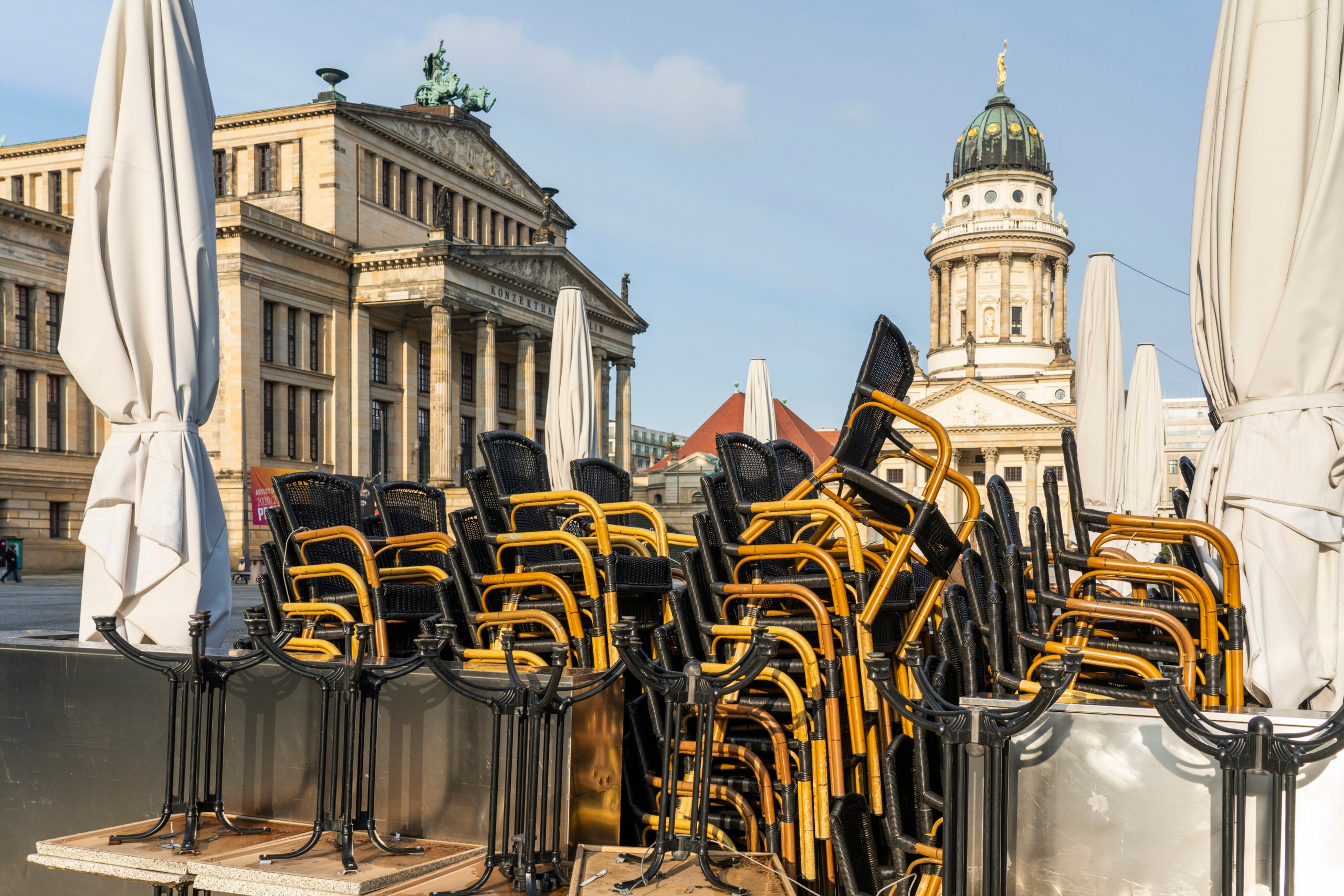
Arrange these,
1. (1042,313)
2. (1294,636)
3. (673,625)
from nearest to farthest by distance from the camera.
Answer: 1. (1294,636)
2. (673,625)
3. (1042,313)

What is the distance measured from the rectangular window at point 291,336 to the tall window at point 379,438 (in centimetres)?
492

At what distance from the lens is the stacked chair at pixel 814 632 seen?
116 inches

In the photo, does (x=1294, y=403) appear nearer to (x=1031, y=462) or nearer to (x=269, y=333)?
(x=269, y=333)

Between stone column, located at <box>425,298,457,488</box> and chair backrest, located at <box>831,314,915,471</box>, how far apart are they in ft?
135

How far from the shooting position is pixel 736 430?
70312 millimetres

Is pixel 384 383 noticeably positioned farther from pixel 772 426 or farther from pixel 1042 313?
pixel 1042 313

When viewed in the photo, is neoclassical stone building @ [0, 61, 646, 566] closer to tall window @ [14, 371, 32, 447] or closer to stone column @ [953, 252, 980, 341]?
tall window @ [14, 371, 32, 447]

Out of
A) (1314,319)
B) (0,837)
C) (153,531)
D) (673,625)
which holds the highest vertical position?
(1314,319)

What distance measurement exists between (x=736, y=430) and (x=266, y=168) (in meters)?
33.4

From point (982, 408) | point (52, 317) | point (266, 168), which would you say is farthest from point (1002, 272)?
point (52, 317)

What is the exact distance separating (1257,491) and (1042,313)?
278 feet

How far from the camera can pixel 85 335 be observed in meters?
4.57

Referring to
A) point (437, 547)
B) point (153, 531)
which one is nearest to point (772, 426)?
point (437, 547)

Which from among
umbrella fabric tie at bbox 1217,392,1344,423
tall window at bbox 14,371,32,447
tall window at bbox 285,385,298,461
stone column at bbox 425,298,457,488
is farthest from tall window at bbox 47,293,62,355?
umbrella fabric tie at bbox 1217,392,1344,423
